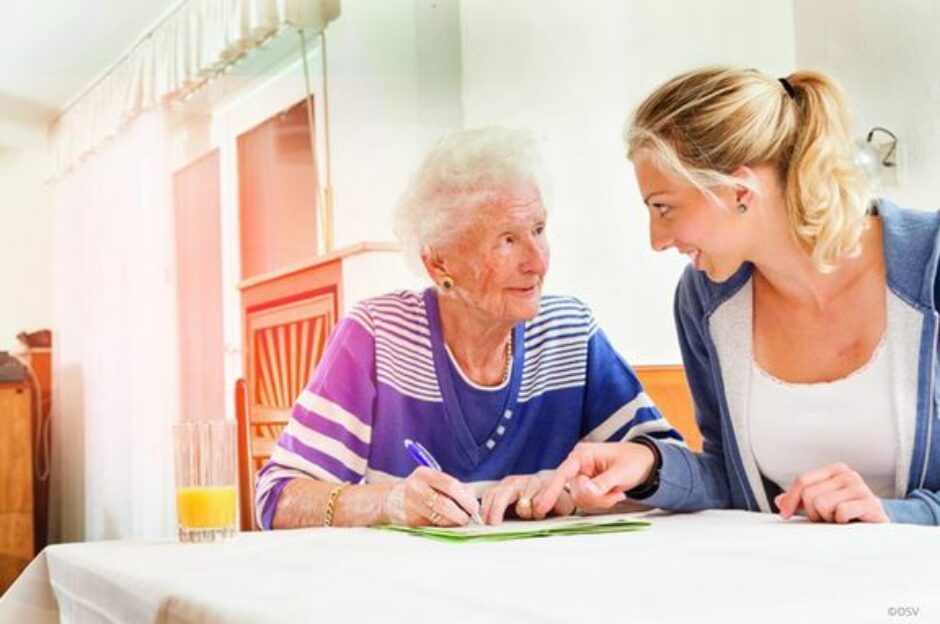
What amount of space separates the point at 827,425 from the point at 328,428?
0.59 meters

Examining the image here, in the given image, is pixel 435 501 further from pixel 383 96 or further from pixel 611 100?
pixel 383 96

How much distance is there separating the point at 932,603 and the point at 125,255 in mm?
4394

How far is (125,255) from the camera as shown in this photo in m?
4.73

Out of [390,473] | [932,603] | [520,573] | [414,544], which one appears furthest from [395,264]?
[932,603]

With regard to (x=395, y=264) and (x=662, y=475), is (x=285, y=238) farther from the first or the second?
(x=662, y=475)

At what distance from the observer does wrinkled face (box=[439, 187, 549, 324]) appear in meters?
1.51

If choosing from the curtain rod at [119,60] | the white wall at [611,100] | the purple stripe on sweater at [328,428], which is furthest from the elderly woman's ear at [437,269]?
the curtain rod at [119,60]

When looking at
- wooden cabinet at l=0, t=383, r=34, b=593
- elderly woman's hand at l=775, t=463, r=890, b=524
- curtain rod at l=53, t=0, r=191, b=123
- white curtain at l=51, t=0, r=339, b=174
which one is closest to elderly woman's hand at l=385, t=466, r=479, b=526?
elderly woman's hand at l=775, t=463, r=890, b=524

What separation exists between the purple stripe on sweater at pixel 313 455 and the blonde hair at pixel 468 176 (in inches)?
12.9

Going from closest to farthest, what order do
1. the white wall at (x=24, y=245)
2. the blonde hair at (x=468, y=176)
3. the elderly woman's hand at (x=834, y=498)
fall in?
the elderly woman's hand at (x=834, y=498) < the blonde hair at (x=468, y=176) < the white wall at (x=24, y=245)

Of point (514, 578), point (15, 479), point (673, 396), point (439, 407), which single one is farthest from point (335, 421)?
point (15, 479)

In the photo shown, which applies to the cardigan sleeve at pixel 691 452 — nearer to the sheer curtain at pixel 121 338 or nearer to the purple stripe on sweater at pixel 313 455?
the purple stripe on sweater at pixel 313 455

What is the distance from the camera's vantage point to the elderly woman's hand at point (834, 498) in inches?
41.4

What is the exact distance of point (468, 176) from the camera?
1559mm
